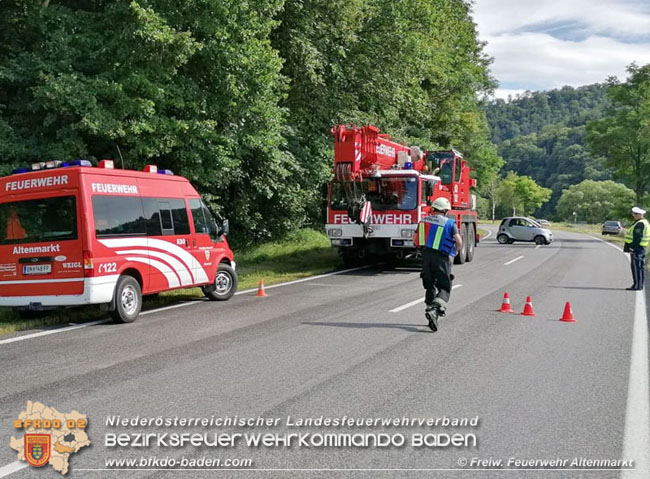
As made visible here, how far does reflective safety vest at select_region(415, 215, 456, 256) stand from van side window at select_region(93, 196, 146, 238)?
4573 mm

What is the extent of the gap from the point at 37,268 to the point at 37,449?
18.7 ft

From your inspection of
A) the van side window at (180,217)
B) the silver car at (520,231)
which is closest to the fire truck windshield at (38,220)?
the van side window at (180,217)

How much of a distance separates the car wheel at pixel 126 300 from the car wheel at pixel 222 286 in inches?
86.0

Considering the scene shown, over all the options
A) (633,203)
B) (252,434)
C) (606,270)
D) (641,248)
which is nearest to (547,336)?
(252,434)

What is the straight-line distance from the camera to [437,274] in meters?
9.14

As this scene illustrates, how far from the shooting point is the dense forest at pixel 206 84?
13.7 metres

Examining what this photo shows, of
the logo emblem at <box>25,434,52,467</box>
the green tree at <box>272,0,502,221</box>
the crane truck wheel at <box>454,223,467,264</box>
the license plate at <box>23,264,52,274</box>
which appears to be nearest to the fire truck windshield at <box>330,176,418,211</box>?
the green tree at <box>272,0,502,221</box>

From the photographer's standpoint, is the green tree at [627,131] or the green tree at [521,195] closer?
the green tree at [627,131]

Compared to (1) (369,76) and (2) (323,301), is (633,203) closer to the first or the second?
(1) (369,76)

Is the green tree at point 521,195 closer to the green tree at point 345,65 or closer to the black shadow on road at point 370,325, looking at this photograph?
the green tree at point 345,65

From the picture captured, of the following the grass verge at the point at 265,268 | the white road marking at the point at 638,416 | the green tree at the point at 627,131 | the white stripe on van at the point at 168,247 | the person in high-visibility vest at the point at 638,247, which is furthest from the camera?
the green tree at the point at 627,131

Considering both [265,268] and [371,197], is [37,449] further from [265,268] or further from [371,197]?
[265,268]

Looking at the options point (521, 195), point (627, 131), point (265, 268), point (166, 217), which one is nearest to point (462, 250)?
point (265, 268)

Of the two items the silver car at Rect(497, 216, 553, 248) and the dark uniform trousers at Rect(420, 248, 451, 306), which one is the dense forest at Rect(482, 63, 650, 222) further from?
the dark uniform trousers at Rect(420, 248, 451, 306)
